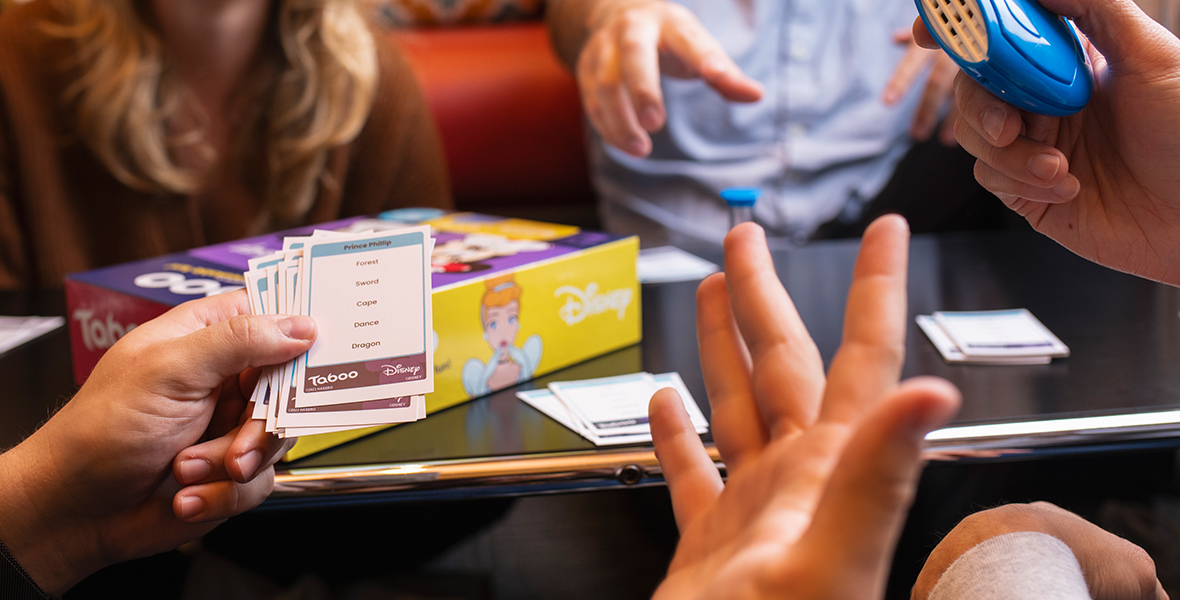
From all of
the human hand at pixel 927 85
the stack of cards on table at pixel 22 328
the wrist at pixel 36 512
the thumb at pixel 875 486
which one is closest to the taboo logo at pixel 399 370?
the wrist at pixel 36 512

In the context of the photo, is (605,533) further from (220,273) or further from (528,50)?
(528,50)

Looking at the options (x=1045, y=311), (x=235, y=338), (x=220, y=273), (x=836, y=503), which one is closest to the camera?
(x=836, y=503)

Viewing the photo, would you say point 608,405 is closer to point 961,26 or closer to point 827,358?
point 827,358

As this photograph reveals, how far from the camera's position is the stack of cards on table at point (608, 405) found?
68 cm

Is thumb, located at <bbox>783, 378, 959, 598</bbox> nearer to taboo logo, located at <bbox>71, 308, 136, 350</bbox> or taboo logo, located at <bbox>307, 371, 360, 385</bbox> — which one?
taboo logo, located at <bbox>307, 371, 360, 385</bbox>

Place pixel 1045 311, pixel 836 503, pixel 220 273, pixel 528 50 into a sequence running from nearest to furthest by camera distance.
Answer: pixel 836 503 < pixel 220 273 < pixel 1045 311 < pixel 528 50

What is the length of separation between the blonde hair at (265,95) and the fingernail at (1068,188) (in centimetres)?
122

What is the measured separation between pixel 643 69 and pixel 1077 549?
2.31 ft

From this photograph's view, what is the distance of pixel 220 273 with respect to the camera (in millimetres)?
792

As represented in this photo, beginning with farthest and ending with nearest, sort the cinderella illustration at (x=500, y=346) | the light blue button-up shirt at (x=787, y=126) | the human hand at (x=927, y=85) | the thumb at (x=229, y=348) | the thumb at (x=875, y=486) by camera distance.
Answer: the light blue button-up shirt at (x=787, y=126), the human hand at (x=927, y=85), the cinderella illustration at (x=500, y=346), the thumb at (x=229, y=348), the thumb at (x=875, y=486)

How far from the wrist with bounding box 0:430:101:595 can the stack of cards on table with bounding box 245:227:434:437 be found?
0.16 metres

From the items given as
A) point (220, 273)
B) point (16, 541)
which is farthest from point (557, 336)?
point (16, 541)

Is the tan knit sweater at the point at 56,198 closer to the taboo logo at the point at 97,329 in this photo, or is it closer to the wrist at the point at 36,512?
the taboo logo at the point at 97,329

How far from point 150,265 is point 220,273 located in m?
0.11
